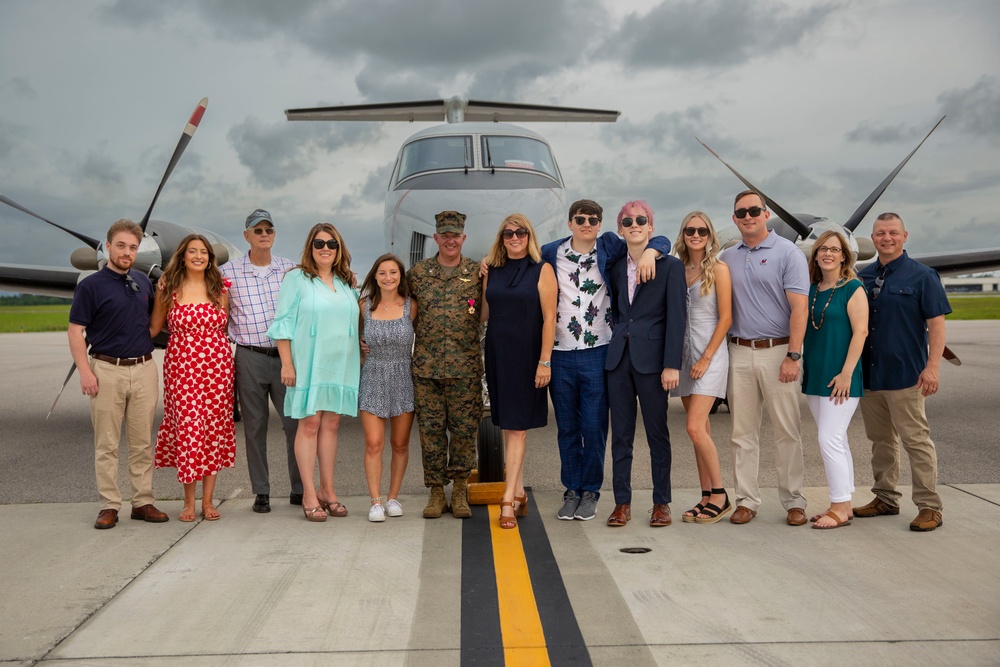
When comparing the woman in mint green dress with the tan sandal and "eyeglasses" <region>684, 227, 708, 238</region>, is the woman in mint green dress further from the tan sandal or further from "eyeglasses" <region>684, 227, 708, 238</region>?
"eyeglasses" <region>684, 227, 708, 238</region>

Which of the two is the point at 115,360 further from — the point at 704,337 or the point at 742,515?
the point at 742,515

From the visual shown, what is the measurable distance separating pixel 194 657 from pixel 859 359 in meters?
3.98

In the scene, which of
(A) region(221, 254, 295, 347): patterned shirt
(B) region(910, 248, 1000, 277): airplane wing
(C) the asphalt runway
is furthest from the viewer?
(B) region(910, 248, 1000, 277): airplane wing

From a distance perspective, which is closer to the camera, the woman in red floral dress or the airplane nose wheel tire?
the woman in red floral dress

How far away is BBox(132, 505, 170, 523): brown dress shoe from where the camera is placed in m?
5.23

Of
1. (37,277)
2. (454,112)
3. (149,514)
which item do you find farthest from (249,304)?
(454,112)

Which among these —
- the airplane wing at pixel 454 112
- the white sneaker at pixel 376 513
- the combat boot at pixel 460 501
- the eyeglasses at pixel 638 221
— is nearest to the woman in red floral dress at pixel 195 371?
the white sneaker at pixel 376 513

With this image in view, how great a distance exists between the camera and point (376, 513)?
5.12 meters

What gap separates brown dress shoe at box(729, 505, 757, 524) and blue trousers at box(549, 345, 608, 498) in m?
0.87

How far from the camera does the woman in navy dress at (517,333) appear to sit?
4.88m

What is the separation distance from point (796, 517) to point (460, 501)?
2138mm

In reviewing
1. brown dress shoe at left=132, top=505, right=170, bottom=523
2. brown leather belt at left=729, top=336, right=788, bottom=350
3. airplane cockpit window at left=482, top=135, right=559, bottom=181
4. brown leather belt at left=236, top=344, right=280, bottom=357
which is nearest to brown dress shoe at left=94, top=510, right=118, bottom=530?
brown dress shoe at left=132, top=505, right=170, bottom=523

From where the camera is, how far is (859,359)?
16.0ft

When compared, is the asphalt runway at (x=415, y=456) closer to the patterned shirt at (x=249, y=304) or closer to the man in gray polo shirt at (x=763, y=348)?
the man in gray polo shirt at (x=763, y=348)
